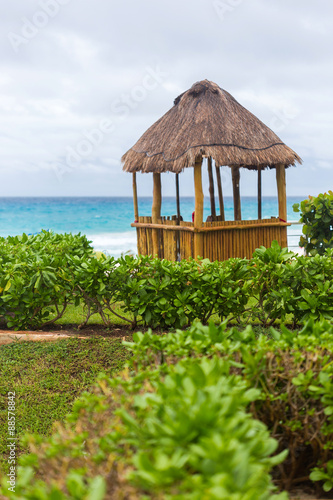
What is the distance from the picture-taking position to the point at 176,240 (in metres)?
9.55

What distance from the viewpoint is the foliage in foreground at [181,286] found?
528 cm

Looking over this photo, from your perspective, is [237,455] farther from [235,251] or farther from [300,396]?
[235,251]

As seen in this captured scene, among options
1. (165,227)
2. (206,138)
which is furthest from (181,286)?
(165,227)

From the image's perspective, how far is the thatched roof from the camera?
346 inches

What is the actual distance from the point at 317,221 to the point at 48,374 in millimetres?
4863

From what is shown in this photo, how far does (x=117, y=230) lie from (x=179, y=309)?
43563 mm

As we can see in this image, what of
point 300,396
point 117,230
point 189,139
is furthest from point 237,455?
point 117,230

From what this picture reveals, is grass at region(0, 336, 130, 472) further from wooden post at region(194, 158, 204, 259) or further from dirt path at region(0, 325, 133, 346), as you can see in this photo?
wooden post at region(194, 158, 204, 259)

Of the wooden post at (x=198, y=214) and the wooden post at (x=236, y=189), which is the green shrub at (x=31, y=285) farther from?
the wooden post at (x=236, y=189)

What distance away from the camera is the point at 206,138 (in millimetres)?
8820

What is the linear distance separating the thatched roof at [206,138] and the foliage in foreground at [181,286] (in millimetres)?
3511

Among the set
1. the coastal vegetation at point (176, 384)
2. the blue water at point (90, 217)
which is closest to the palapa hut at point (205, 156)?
the coastal vegetation at point (176, 384)

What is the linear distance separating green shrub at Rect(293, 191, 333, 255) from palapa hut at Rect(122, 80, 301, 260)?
1.60m

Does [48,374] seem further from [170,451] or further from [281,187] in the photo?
[281,187]
